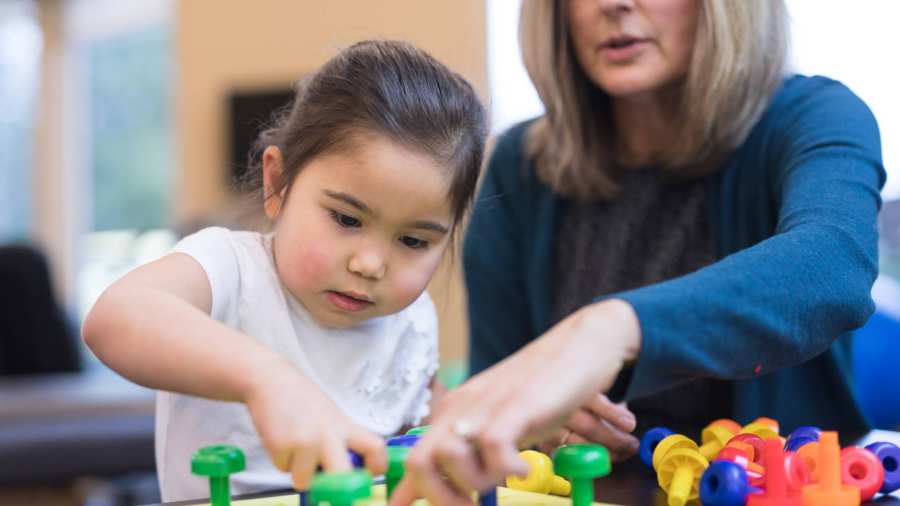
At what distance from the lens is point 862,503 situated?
0.71 m

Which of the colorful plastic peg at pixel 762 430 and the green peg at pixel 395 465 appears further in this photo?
the colorful plastic peg at pixel 762 430

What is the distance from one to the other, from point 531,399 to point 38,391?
6.84ft

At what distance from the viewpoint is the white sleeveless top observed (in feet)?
2.90

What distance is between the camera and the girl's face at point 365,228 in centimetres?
83

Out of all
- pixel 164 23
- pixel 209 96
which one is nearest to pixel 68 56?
pixel 164 23

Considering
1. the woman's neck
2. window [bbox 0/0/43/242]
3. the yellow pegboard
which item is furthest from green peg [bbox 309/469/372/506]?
window [bbox 0/0/43/242]

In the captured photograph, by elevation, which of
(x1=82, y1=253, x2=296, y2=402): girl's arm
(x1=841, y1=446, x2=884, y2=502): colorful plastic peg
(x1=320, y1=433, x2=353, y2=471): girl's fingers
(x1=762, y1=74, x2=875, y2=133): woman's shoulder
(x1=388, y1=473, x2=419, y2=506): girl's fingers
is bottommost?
(x1=841, y1=446, x2=884, y2=502): colorful plastic peg

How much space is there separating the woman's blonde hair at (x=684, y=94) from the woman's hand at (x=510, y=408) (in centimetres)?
68

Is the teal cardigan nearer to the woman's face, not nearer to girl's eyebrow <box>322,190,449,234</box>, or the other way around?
the woman's face

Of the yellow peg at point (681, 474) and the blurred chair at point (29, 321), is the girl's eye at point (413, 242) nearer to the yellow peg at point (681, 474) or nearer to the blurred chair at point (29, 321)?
the yellow peg at point (681, 474)

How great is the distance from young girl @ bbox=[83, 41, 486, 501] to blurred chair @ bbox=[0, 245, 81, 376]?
7.13ft

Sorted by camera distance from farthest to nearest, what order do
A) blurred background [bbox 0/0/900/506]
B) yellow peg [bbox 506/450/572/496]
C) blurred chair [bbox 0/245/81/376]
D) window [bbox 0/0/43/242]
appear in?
window [bbox 0/0/43/242] → blurred chair [bbox 0/245/81/376] → blurred background [bbox 0/0/900/506] → yellow peg [bbox 506/450/572/496]

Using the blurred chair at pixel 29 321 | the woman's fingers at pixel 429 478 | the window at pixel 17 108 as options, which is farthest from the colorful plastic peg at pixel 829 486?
the window at pixel 17 108

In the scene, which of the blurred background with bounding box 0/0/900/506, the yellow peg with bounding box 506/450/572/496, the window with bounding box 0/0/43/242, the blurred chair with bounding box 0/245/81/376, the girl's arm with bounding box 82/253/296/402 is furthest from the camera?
the window with bounding box 0/0/43/242
